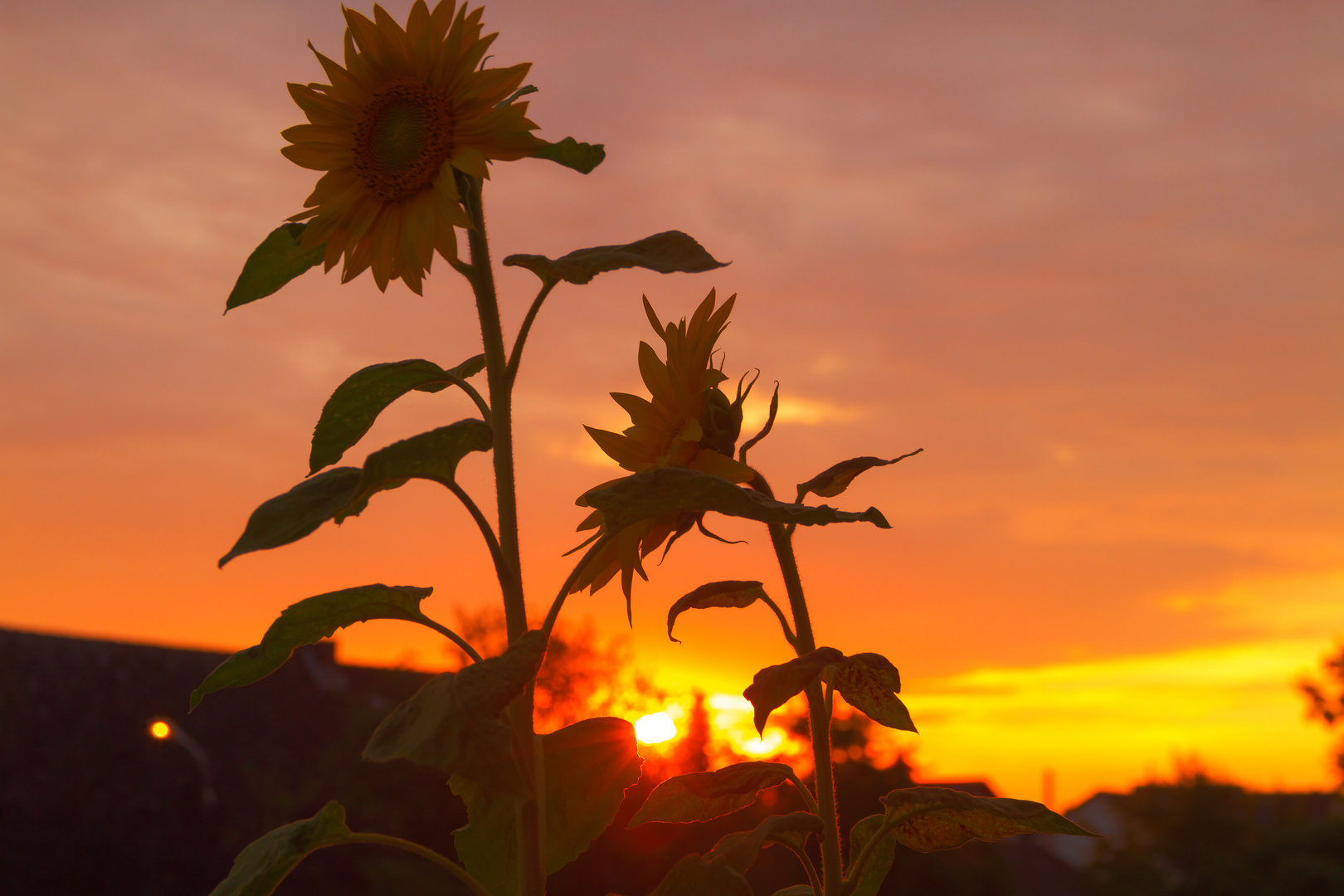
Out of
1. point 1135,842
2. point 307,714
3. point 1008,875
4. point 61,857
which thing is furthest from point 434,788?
point 1135,842

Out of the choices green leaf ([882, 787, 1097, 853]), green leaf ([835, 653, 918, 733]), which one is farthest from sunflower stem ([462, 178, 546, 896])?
green leaf ([882, 787, 1097, 853])

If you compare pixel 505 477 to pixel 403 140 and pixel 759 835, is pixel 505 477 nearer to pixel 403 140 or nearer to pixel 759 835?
pixel 403 140

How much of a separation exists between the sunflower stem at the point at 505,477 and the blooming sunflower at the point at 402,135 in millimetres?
59

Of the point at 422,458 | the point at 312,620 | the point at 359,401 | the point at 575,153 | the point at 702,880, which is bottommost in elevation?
the point at 702,880

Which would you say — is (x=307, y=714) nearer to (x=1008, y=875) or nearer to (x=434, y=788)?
(x=434, y=788)

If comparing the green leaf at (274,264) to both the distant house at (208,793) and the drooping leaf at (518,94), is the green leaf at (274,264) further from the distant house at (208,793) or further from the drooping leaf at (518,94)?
the distant house at (208,793)

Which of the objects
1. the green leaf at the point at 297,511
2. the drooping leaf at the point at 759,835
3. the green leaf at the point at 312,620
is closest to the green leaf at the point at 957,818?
the drooping leaf at the point at 759,835

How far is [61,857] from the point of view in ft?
69.5

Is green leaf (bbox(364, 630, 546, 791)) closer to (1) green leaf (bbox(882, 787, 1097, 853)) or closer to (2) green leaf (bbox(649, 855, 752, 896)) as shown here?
(2) green leaf (bbox(649, 855, 752, 896))

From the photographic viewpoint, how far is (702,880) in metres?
1.45

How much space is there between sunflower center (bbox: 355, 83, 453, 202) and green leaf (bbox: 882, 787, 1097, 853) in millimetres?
1212

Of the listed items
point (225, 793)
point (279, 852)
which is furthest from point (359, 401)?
point (225, 793)

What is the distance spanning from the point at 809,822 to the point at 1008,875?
26.3 m

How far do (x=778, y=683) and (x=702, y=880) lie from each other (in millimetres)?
285
